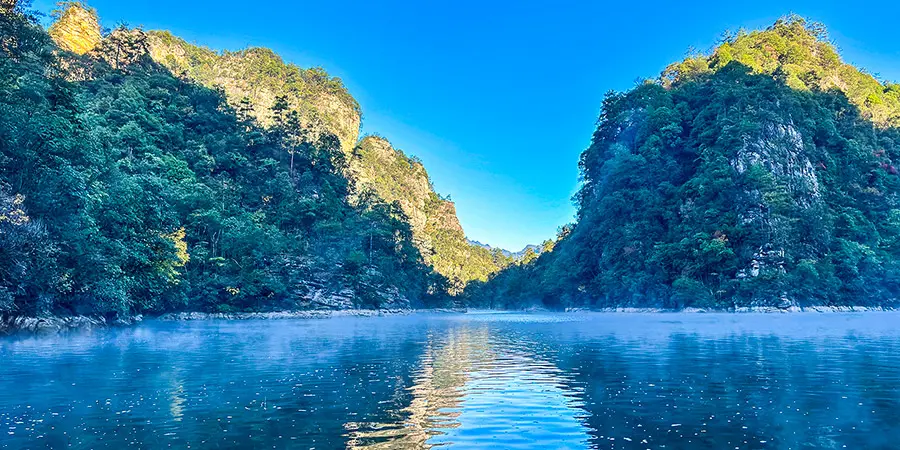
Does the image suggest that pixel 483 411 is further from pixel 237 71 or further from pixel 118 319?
pixel 237 71

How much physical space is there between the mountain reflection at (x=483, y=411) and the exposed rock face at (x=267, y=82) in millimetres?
110233

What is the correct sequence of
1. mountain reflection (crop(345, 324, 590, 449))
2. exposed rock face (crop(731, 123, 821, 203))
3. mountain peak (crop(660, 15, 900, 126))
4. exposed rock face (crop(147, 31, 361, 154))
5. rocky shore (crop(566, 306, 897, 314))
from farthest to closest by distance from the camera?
1. exposed rock face (crop(147, 31, 361, 154))
2. mountain peak (crop(660, 15, 900, 126))
3. exposed rock face (crop(731, 123, 821, 203))
4. rocky shore (crop(566, 306, 897, 314))
5. mountain reflection (crop(345, 324, 590, 449))

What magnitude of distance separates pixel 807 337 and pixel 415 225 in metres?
160

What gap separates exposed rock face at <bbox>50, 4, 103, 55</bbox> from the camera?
343 feet

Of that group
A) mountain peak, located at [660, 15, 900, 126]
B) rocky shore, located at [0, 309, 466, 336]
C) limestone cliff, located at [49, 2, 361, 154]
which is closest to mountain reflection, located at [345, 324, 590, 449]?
rocky shore, located at [0, 309, 466, 336]

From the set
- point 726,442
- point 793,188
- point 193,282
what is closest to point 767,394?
point 726,442

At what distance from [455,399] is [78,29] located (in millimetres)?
126404

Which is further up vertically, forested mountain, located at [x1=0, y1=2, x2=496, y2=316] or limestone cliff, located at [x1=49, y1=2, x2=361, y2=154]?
limestone cliff, located at [x1=49, y1=2, x2=361, y2=154]

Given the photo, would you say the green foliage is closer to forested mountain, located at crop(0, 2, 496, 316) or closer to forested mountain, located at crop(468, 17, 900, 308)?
forested mountain, located at crop(0, 2, 496, 316)

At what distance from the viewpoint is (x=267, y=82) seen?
490ft

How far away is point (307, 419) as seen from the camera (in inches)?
491

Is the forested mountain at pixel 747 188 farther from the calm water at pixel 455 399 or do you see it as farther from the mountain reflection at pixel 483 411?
the mountain reflection at pixel 483 411

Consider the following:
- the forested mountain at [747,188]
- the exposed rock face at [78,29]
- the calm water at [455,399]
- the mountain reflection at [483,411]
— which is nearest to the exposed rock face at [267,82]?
the exposed rock face at [78,29]

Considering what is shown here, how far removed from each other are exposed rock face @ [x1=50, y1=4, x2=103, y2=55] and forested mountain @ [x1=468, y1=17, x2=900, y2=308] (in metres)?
106
